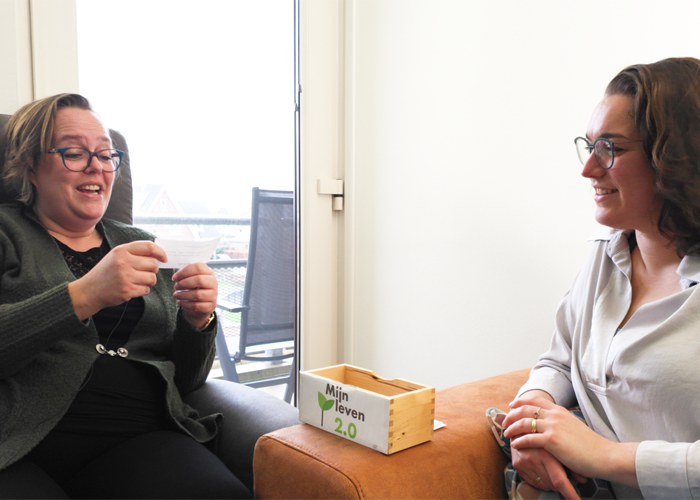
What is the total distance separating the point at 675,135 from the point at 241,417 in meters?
1.03

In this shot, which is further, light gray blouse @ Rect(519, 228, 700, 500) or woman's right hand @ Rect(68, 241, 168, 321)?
woman's right hand @ Rect(68, 241, 168, 321)

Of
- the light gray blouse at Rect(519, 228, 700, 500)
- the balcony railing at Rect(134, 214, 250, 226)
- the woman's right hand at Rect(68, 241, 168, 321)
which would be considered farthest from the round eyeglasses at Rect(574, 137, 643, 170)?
the balcony railing at Rect(134, 214, 250, 226)

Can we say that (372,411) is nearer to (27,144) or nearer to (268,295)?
(27,144)

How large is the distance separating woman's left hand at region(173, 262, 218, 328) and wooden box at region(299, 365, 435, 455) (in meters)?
0.36

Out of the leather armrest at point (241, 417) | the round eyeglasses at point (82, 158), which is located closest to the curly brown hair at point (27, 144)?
the round eyeglasses at point (82, 158)

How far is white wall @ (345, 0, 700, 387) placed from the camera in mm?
1521

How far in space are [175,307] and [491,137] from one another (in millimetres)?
1078

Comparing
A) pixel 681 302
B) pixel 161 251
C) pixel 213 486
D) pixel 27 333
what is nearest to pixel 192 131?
pixel 161 251

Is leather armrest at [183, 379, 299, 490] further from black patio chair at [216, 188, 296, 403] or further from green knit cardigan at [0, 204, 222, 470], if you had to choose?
black patio chair at [216, 188, 296, 403]

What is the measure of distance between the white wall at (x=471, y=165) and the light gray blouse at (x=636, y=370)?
50cm

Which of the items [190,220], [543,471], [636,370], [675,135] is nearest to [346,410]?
[543,471]

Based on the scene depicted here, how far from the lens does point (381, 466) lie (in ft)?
2.84

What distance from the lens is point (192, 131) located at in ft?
6.64

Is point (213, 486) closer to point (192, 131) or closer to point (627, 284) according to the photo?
point (627, 284)
